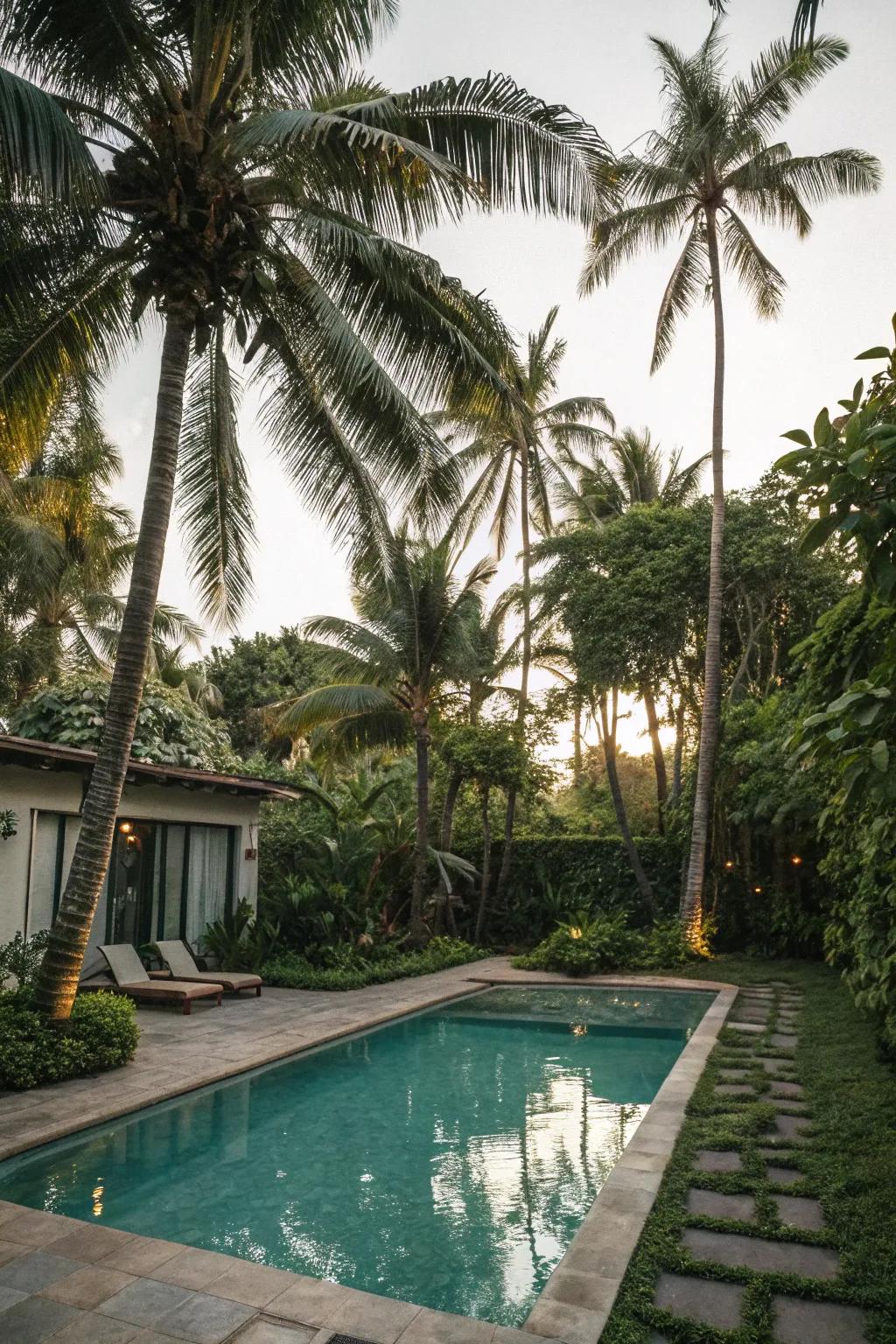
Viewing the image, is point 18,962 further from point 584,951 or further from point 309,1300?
point 584,951

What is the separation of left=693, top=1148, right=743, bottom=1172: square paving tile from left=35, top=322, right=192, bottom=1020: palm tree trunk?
4752 mm

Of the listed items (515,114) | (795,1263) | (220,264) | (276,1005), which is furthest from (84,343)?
(795,1263)

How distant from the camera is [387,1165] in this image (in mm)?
5953

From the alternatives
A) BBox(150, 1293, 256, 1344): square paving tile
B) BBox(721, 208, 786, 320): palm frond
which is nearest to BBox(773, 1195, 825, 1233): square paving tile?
BBox(150, 1293, 256, 1344): square paving tile

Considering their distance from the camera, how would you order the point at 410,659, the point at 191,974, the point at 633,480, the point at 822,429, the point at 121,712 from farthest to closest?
1. the point at 633,480
2. the point at 410,659
3. the point at 191,974
4. the point at 121,712
5. the point at 822,429

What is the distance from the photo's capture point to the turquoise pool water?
4492 millimetres

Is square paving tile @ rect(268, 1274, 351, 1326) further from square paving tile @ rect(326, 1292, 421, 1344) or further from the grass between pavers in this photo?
the grass between pavers

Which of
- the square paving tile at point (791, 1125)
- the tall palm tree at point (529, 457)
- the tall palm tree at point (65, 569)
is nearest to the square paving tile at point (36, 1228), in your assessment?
the square paving tile at point (791, 1125)

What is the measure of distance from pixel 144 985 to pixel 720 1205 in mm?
7553

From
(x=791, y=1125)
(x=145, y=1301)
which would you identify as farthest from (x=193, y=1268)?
(x=791, y=1125)

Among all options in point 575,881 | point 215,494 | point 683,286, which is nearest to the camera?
point 215,494

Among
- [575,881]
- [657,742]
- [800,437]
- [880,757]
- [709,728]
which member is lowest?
[575,881]

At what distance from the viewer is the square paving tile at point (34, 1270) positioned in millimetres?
3775

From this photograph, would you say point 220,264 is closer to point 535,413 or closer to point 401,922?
point 401,922
